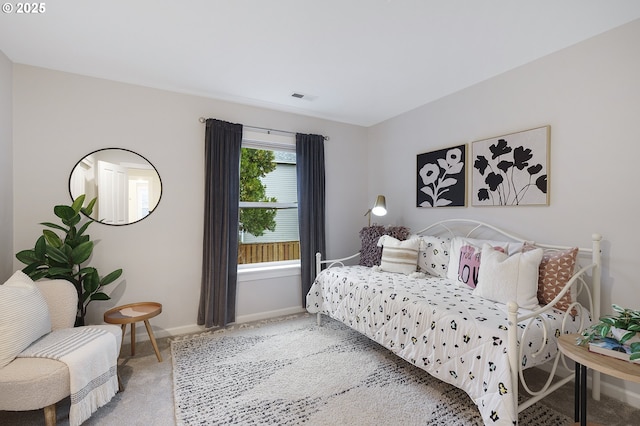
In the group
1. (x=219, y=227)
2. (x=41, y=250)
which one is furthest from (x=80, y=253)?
(x=219, y=227)

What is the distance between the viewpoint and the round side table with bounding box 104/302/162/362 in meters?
2.32

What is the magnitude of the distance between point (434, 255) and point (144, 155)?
3024mm

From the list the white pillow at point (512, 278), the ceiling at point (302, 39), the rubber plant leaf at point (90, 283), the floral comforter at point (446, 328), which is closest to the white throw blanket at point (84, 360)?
the rubber plant leaf at point (90, 283)

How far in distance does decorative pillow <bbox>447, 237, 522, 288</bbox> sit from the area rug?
0.83 metres

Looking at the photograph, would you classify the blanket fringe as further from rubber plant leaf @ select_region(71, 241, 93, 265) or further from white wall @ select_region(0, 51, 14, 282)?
white wall @ select_region(0, 51, 14, 282)

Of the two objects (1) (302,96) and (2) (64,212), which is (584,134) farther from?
(2) (64,212)

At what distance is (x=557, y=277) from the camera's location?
195cm

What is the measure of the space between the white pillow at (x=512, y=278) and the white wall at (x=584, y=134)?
1.68ft

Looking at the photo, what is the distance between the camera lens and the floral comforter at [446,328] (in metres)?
1.56

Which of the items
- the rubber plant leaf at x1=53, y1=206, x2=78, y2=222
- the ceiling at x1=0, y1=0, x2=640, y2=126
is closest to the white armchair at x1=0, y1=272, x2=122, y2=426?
the rubber plant leaf at x1=53, y1=206, x2=78, y2=222

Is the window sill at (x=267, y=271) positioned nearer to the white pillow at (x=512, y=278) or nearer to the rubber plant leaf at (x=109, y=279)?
the rubber plant leaf at (x=109, y=279)

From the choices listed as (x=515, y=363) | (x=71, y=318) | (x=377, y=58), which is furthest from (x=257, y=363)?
(x=377, y=58)

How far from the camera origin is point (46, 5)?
5.91 feet

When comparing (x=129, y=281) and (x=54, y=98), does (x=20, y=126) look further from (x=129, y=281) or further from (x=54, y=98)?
(x=129, y=281)
